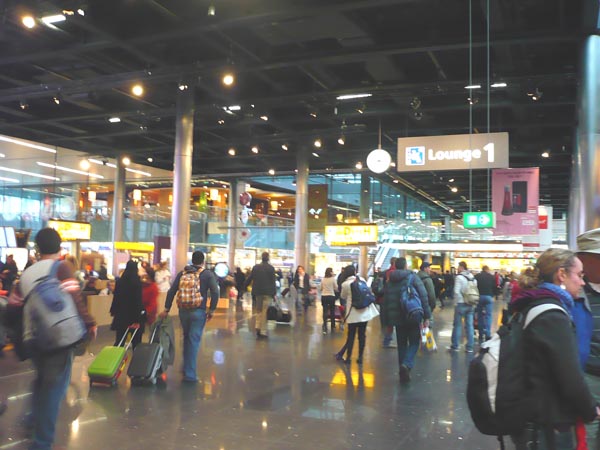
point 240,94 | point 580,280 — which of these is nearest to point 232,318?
point 240,94

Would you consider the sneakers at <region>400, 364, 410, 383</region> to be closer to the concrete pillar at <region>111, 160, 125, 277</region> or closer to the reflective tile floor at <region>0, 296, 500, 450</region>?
the reflective tile floor at <region>0, 296, 500, 450</region>

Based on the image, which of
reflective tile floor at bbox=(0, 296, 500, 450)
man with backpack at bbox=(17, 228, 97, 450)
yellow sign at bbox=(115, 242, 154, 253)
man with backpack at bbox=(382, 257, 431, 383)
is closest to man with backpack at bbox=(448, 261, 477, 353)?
reflective tile floor at bbox=(0, 296, 500, 450)

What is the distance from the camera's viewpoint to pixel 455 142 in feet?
41.6

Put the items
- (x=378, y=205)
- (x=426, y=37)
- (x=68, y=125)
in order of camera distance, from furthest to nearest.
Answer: (x=378, y=205), (x=68, y=125), (x=426, y=37)

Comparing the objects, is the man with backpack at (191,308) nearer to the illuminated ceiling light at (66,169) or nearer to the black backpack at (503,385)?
the black backpack at (503,385)

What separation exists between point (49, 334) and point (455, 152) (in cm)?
1048

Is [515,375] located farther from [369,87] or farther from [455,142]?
[369,87]

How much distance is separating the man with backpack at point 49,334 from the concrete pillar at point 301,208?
2203cm

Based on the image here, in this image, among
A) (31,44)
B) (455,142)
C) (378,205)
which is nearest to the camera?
(455,142)

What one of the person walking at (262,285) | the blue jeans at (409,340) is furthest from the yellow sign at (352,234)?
the blue jeans at (409,340)

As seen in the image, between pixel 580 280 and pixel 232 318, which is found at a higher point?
pixel 580 280

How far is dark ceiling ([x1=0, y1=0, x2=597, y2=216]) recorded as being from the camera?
1252 centimetres

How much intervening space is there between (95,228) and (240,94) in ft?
57.4

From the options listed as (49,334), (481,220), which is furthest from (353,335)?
(481,220)
